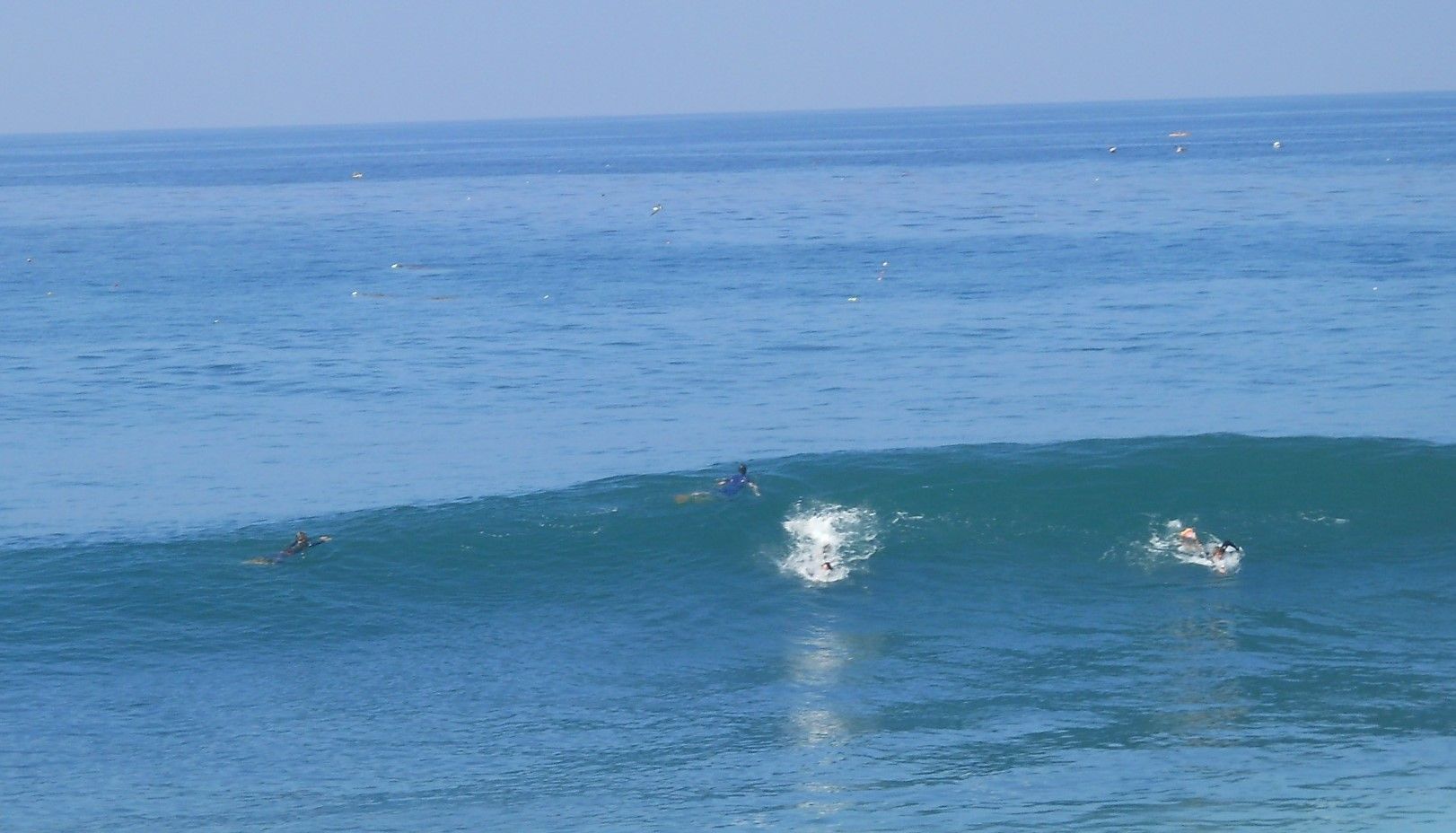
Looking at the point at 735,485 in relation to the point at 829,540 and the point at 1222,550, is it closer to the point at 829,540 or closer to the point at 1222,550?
the point at 829,540

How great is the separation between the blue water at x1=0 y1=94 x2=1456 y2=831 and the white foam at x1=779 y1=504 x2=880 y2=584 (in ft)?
0.44

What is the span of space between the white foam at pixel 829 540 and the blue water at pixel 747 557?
13 centimetres

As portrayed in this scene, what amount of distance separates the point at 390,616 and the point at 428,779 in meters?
9.36

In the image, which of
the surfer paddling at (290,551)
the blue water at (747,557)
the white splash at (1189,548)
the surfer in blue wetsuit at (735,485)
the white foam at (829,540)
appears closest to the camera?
the blue water at (747,557)

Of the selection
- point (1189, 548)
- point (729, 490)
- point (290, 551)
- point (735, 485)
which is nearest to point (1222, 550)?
point (1189, 548)

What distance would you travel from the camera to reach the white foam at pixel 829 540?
3547cm

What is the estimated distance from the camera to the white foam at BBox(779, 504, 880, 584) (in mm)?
35469

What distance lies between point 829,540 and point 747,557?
2109mm

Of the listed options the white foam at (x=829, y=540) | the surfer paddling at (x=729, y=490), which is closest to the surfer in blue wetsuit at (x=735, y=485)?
the surfer paddling at (x=729, y=490)

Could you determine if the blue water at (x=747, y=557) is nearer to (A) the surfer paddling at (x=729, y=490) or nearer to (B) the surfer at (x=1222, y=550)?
(A) the surfer paddling at (x=729, y=490)

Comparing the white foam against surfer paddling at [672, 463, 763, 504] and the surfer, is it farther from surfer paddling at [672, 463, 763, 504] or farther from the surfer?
the surfer

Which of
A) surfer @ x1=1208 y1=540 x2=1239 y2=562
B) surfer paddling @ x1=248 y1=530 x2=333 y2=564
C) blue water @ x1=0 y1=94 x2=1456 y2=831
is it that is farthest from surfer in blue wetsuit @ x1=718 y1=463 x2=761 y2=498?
surfer @ x1=1208 y1=540 x2=1239 y2=562

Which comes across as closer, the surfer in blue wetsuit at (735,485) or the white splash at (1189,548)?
the white splash at (1189,548)

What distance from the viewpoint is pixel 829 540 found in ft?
122
